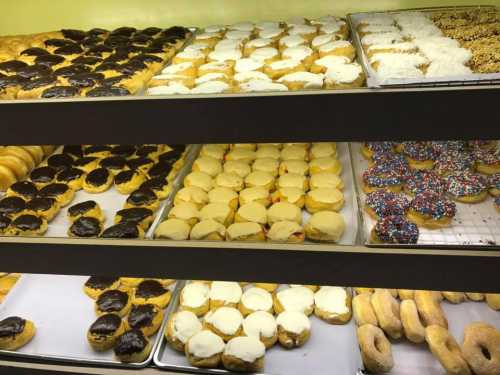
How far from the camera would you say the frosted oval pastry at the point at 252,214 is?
1.79 m

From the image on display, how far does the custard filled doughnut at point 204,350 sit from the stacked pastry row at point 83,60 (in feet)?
2.89

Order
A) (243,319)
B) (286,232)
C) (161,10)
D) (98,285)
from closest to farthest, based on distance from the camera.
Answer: (286,232) → (243,319) → (98,285) → (161,10)

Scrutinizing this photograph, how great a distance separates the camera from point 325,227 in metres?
1.67

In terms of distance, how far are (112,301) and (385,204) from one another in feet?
3.54

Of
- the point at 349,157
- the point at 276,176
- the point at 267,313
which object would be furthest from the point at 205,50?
the point at 267,313

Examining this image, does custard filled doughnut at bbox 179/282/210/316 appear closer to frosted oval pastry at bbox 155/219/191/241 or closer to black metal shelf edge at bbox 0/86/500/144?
frosted oval pastry at bbox 155/219/191/241

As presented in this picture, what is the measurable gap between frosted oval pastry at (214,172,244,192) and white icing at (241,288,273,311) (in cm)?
43

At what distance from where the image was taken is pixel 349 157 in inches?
83.5

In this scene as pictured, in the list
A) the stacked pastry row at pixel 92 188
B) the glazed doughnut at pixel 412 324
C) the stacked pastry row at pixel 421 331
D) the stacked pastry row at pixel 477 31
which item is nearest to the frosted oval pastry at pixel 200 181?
the stacked pastry row at pixel 92 188

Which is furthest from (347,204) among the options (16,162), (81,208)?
(16,162)

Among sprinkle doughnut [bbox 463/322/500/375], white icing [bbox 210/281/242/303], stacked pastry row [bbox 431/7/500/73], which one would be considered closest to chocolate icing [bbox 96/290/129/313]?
white icing [bbox 210/281/242/303]

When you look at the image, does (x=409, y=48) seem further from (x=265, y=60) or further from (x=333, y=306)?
(x=333, y=306)

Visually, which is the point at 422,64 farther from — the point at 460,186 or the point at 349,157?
the point at 349,157

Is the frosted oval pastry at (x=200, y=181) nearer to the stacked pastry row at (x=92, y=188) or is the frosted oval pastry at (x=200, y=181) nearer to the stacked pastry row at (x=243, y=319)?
the stacked pastry row at (x=92, y=188)
